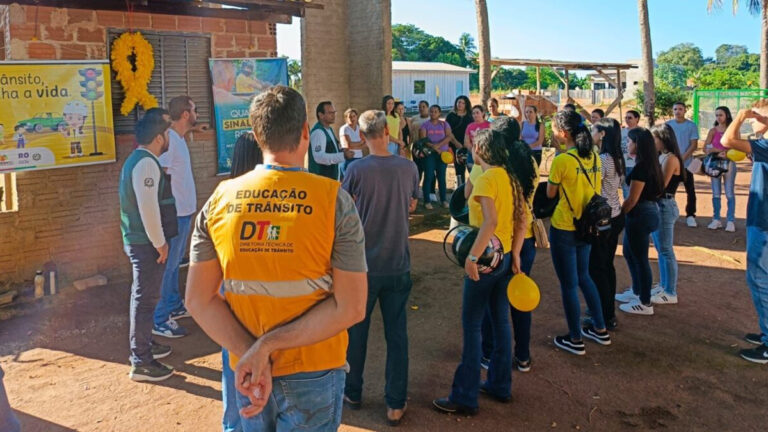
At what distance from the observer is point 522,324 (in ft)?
14.4

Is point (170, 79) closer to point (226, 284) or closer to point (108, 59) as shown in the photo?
point (108, 59)

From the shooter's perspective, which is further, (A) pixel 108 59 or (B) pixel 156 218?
(A) pixel 108 59

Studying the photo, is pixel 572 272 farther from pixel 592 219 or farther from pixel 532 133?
pixel 532 133

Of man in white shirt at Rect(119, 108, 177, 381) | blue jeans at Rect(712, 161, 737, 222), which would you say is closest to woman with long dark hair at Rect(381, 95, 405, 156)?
blue jeans at Rect(712, 161, 737, 222)

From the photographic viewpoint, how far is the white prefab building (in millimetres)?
39281

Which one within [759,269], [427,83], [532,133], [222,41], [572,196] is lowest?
[759,269]

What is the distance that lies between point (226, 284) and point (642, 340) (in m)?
4.31

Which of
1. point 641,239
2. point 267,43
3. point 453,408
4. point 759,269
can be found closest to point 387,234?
point 453,408

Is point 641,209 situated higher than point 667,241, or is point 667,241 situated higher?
point 641,209

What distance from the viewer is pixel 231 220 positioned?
79.0 inches

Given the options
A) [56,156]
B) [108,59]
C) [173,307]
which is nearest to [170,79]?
[108,59]

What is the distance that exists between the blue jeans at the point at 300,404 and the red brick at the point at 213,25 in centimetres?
630

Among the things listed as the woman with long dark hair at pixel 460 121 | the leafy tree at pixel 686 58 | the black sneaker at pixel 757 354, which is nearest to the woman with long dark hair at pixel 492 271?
the black sneaker at pixel 757 354

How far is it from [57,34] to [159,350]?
378cm
